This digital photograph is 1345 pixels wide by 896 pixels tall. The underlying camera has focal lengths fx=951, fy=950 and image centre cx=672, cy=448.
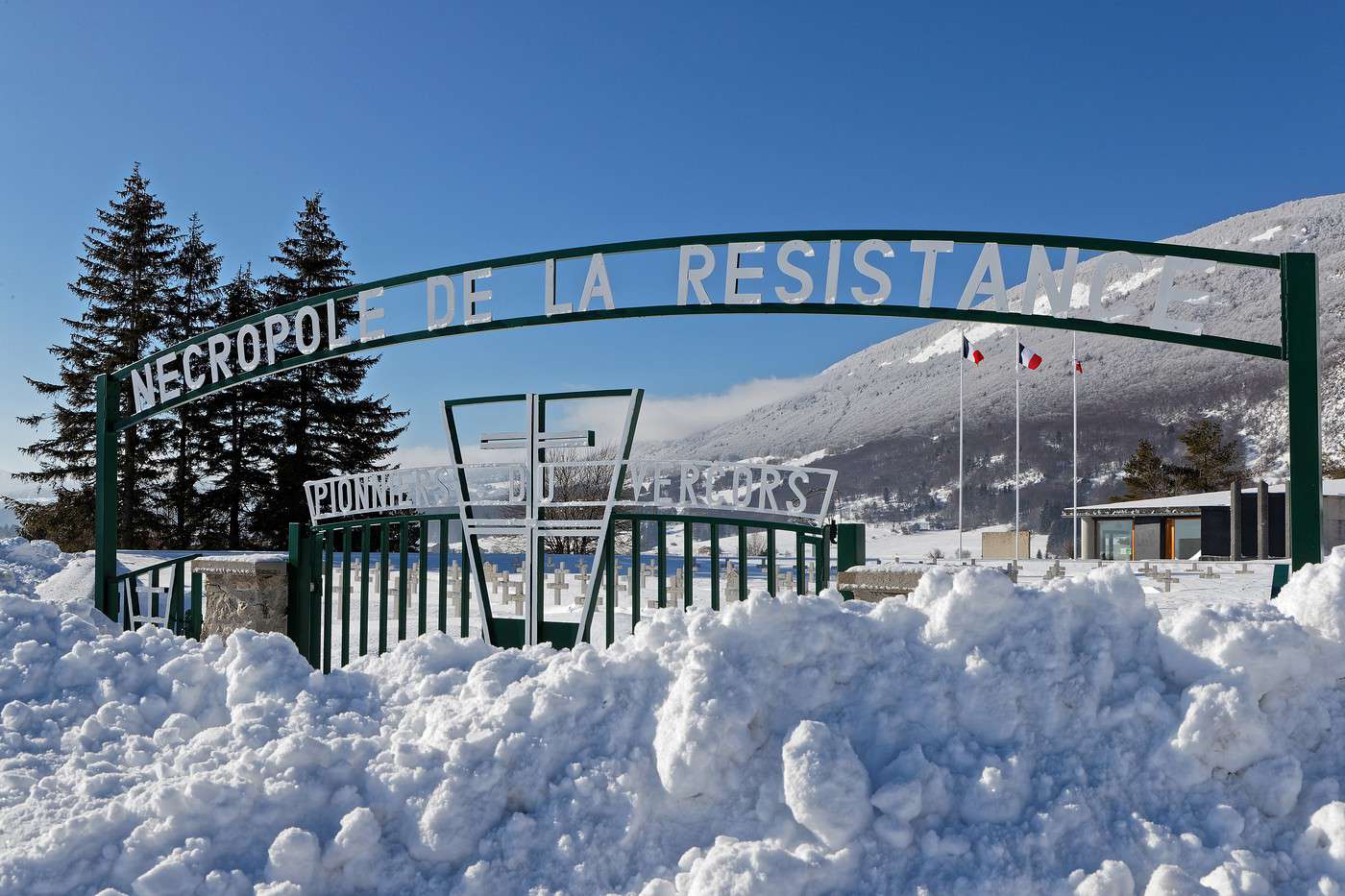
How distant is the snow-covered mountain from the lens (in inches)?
3996

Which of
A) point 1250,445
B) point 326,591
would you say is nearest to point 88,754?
point 326,591

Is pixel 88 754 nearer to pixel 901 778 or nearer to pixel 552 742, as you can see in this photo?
pixel 552 742

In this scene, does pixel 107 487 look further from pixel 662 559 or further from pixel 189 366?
pixel 662 559

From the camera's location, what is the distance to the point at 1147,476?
48.5 metres

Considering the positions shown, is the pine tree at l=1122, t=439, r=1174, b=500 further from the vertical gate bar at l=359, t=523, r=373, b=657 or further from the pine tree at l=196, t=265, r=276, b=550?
the vertical gate bar at l=359, t=523, r=373, b=657

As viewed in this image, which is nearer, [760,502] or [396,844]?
[396,844]

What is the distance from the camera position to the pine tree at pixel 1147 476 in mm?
48125

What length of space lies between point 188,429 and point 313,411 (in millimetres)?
3518

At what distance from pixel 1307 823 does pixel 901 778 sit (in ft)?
4.78

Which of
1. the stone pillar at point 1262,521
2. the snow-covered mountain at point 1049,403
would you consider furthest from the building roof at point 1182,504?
the snow-covered mountain at point 1049,403

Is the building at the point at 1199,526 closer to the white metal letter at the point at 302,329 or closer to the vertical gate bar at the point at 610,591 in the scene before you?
the vertical gate bar at the point at 610,591

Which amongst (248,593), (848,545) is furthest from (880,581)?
(248,593)

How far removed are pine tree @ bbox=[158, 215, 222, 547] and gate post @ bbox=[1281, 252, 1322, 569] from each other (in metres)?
27.4

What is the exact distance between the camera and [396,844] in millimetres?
3570
